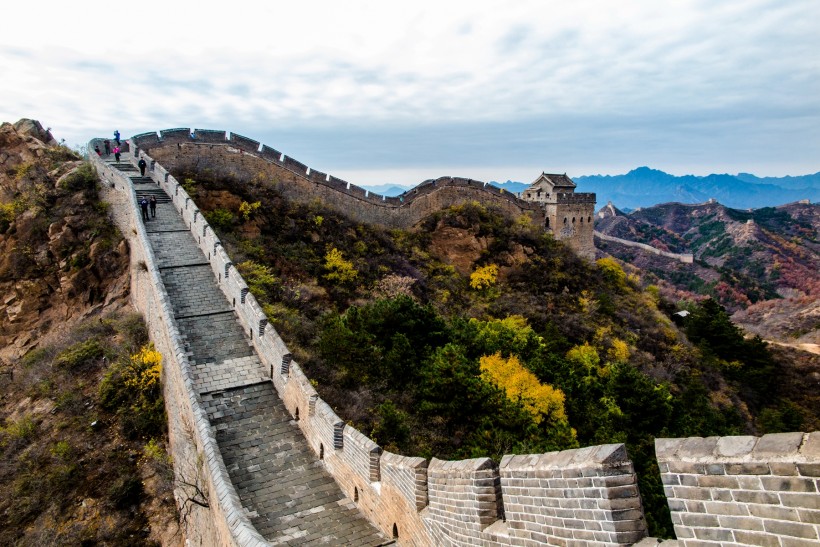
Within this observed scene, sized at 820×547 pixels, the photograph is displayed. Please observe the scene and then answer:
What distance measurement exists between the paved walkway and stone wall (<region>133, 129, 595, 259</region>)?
8.37m

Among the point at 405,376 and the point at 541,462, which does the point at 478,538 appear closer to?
the point at 541,462

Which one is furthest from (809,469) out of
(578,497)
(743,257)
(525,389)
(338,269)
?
(743,257)

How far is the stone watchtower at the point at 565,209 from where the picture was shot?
31.2 metres

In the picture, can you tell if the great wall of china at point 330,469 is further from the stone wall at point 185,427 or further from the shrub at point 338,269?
the shrub at point 338,269

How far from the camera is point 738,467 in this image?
263 cm

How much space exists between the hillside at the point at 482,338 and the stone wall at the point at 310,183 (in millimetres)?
767

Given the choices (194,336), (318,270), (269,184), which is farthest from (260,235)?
(194,336)

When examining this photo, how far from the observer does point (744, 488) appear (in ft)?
8.55

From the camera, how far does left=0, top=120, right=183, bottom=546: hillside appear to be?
8633 millimetres

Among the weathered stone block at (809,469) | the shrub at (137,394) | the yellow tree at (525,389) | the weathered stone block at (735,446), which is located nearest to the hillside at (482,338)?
the yellow tree at (525,389)

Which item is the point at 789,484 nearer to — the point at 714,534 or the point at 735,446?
the point at 735,446

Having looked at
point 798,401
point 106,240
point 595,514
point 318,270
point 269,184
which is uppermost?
point 269,184

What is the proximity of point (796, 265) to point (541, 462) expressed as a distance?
285 ft

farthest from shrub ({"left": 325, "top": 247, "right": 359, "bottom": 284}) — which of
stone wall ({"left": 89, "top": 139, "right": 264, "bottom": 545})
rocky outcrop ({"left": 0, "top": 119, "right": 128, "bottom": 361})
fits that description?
rocky outcrop ({"left": 0, "top": 119, "right": 128, "bottom": 361})
